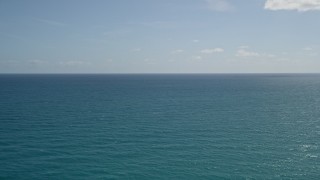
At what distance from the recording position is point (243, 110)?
120 meters

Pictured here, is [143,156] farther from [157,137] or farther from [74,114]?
[74,114]

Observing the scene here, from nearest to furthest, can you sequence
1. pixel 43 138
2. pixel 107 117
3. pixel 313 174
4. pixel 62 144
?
pixel 313 174 < pixel 62 144 < pixel 43 138 < pixel 107 117

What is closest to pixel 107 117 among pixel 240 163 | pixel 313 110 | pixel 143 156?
pixel 143 156

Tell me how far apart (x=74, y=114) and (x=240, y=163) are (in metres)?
66.2

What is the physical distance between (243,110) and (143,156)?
223 feet

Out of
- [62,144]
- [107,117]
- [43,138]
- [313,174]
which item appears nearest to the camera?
[313,174]

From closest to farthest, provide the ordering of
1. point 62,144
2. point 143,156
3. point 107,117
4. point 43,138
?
point 143,156 → point 62,144 → point 43,138 → point 107,117

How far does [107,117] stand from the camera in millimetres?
103000

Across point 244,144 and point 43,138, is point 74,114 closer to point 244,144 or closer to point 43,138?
point 43,138

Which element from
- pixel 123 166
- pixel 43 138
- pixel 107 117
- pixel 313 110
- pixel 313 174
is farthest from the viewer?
pixel 313 110

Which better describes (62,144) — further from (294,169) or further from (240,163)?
(294,169)

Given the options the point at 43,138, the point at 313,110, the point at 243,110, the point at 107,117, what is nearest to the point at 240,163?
the point at 43,138

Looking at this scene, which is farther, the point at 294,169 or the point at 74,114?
the point at 74,114

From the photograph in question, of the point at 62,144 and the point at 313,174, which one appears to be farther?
the point at 62,144
